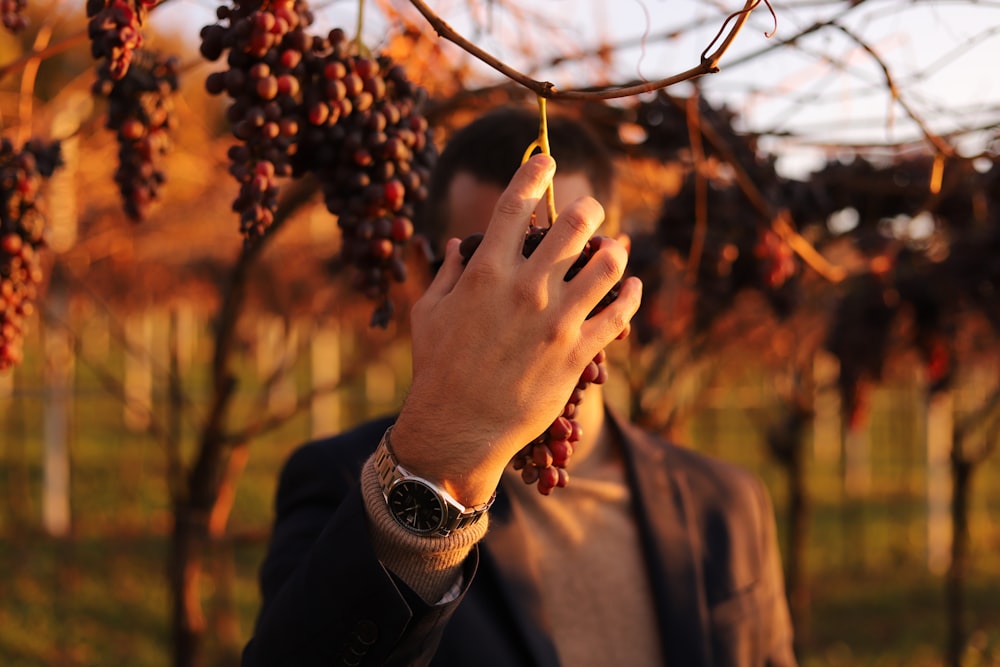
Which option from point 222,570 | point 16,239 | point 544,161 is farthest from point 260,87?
point 222,570

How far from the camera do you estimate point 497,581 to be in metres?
1.73

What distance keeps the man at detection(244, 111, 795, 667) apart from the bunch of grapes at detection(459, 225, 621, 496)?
0.03 meters

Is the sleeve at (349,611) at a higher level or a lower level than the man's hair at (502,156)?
lower

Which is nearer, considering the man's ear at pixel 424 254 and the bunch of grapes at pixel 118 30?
the bunch of grapes at pixel 118 30

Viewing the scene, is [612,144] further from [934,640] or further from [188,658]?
[934,640]

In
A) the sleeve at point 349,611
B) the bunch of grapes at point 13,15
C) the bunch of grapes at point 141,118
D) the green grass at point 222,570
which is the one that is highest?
the bunch of grapes at point 13,15

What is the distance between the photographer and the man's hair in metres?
1.72

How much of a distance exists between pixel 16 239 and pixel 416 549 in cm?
87

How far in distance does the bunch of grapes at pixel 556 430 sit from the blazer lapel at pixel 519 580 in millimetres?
732

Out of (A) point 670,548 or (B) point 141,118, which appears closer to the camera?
(B) point 141,118

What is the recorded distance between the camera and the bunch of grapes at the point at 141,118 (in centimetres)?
148

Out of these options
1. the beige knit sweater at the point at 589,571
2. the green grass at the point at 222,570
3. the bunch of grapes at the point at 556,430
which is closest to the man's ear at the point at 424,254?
the bunch of grapes at the point at 556,430

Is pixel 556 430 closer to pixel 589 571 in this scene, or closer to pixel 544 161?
pixel 544 161

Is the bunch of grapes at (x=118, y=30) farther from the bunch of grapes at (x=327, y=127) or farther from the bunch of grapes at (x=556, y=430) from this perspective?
the bunch of grapes at (x=556, y=430)
